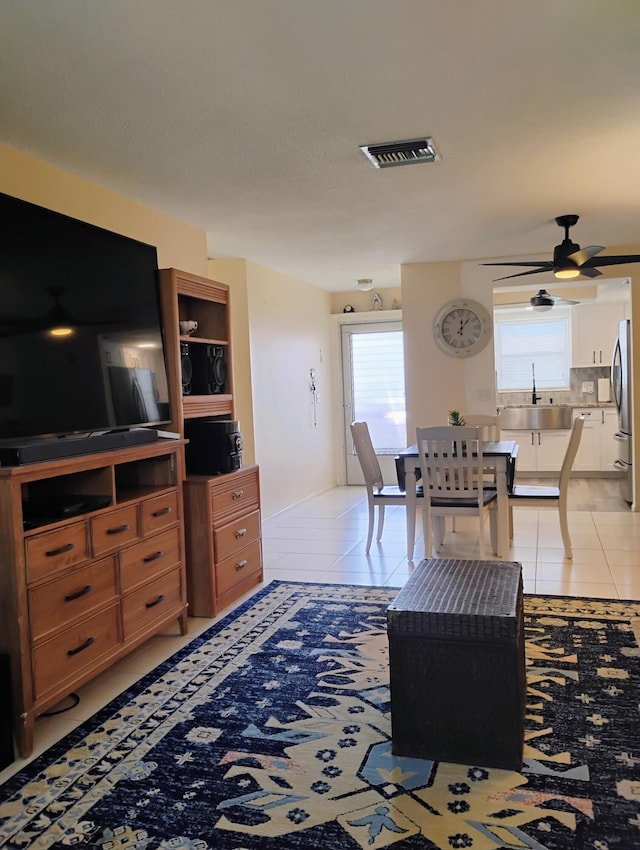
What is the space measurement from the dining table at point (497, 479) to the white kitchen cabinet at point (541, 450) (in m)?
3.83

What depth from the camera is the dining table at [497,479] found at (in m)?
4.54

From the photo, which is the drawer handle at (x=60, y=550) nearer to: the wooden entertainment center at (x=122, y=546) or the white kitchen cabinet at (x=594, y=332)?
the wooden entertainment center at (x=122, y=546)

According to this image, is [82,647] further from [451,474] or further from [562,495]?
[562,495]

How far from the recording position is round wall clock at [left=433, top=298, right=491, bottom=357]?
6.45 metres

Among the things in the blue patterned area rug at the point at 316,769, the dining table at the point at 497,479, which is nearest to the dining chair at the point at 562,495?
the dining table at the point at 497,479

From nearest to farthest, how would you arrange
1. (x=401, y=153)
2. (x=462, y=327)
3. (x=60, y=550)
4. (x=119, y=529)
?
(x=60, y=550) → (x=119, y=529) → (x=401, y=153) → (x=462, y=327)

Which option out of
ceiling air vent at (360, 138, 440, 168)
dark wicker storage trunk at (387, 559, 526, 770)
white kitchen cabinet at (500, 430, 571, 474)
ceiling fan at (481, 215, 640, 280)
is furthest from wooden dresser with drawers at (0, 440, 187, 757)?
white kitchen cabinet at (500, 430, 571, 474)

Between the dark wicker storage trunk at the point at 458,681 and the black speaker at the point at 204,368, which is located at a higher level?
the black speaker at the point at 204,368

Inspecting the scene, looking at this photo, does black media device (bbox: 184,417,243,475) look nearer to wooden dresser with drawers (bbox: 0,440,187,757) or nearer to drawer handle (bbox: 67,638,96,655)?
wooden dresser with drawers (bbox: 0,440,187,757)

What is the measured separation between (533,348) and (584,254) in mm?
4727

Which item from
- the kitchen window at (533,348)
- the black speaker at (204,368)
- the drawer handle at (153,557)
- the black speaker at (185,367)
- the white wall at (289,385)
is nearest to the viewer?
the drawer handle at (153,557)

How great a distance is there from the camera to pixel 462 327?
6.50 metres

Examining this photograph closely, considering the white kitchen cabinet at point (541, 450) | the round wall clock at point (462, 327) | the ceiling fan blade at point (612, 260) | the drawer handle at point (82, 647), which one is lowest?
the drawer handle at point (82, 647)

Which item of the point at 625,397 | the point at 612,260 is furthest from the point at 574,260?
the point at 625,397
